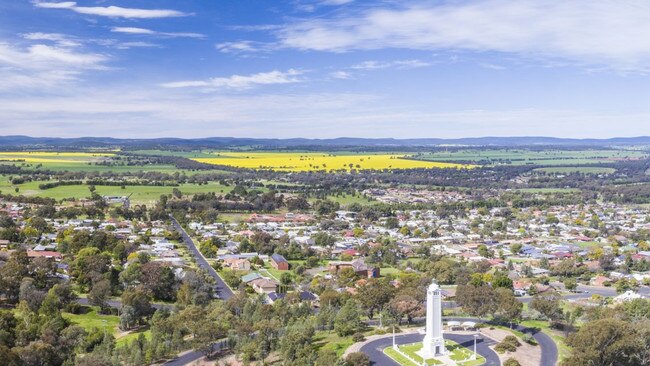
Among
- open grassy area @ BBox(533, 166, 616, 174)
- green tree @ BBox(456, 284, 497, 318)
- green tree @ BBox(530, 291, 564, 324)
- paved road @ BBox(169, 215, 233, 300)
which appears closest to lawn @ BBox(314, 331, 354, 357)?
green tree @ BBox(456, 284, 497, 318)

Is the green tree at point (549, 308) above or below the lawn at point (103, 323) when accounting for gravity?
above

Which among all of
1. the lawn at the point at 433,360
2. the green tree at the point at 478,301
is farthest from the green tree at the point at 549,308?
the lawn at the point at 433,360

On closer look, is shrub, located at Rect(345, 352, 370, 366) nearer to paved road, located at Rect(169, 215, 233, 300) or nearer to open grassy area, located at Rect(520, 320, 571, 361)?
open grassy area, located at Rect(520, 320, 571, 361)

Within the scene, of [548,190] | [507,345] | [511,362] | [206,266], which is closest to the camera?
[511,362]

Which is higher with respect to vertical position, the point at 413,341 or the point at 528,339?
the point at 528,339

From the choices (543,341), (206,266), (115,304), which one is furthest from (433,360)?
(206,266)

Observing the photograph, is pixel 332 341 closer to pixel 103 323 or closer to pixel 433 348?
pixel 433 348

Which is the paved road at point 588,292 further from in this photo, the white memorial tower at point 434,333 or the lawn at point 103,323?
the lawn at point 103,323
